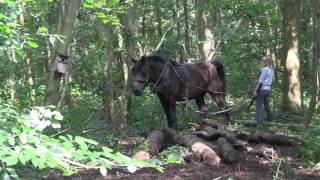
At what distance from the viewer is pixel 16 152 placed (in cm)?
257

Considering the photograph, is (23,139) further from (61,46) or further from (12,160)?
(61,46)

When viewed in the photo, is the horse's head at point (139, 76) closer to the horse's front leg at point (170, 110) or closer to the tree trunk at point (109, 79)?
the horse's front leg at point (170, 110)

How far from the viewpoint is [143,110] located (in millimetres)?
12391

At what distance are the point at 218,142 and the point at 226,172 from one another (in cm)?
146

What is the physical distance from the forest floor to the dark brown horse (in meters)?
2.90

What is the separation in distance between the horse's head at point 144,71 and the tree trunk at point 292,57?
4742 mm

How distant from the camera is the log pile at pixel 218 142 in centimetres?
804

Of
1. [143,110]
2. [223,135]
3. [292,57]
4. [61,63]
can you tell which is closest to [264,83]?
[292,57]

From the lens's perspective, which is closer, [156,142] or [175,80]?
[156,142]

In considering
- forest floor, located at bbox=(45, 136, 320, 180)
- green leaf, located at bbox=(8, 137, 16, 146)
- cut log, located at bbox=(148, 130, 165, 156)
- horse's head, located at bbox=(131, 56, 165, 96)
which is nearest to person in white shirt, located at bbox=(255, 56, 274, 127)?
horse's head, located at bbox=(131, 56, 165, 96)

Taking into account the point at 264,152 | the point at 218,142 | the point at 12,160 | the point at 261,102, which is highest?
the point at 12,160

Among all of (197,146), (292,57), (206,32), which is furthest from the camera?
(206,32)

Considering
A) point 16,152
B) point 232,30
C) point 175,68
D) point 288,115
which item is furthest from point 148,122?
point 16,152

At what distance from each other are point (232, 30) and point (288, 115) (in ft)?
11.9
